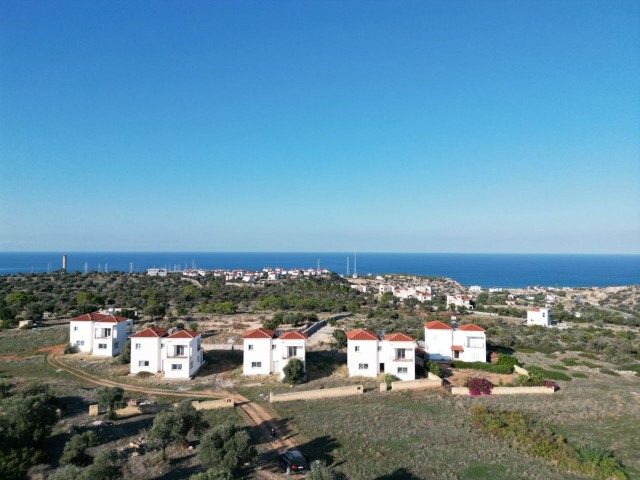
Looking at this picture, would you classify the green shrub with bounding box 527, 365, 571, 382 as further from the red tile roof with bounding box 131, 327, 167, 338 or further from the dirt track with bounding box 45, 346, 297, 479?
the red tile roof with bounding box 131, 327, 167, 338

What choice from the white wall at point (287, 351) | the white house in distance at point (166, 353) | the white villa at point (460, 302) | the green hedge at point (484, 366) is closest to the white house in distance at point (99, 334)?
the white house in distance at point (166, 353)

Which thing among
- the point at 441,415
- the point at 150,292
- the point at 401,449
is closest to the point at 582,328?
the point at 441,415

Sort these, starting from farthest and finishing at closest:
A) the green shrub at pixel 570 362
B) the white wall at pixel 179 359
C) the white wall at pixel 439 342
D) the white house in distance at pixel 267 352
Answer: the green shrub at pixel 570 362
the white wall at pixel 439 342
the white house in distance at pixel 267 352
the white wall at pixel 179 359

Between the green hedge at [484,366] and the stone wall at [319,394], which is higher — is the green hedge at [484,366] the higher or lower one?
the lower one

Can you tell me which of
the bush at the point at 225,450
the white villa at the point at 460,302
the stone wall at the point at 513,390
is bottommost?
the white villa at the point at 460,302

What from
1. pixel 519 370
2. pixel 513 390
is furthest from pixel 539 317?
pixel 513 390

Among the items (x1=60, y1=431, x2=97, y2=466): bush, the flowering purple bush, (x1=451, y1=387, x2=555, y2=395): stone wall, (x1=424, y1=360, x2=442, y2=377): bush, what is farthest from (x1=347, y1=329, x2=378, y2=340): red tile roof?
(x1=60, y1=431, x2=97, y2=466): bush

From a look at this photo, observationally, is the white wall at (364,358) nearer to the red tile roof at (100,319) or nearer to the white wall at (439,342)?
the white wall at (439,342)
